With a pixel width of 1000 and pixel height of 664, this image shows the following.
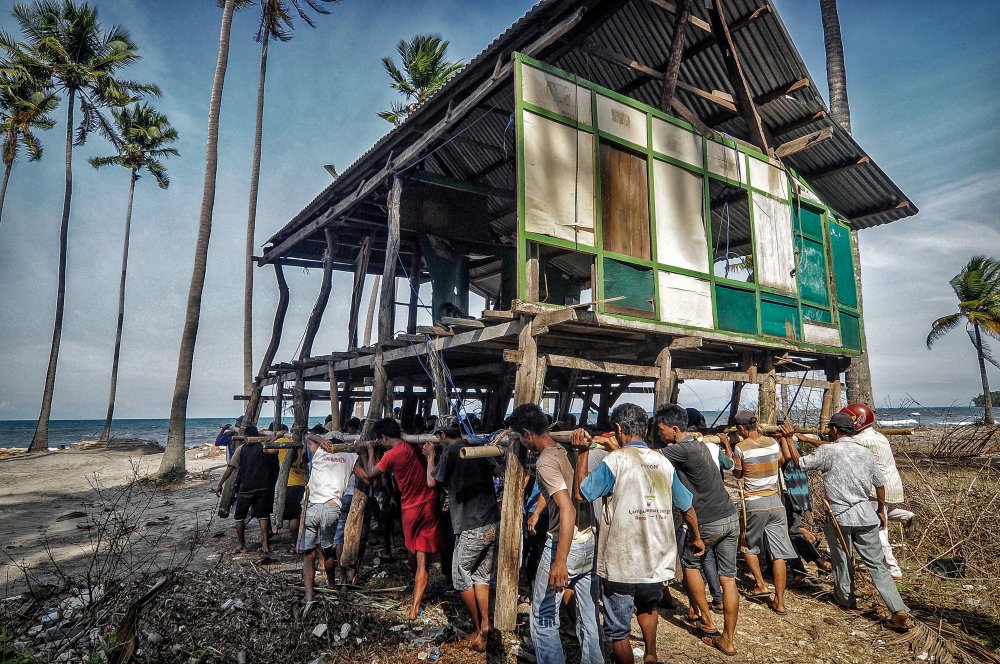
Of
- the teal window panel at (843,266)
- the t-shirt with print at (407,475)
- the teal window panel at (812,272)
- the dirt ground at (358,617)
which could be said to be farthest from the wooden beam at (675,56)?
the dirt ground at (358,617)

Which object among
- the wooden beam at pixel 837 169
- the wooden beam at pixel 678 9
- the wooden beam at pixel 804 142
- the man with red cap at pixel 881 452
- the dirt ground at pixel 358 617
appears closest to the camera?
the dirt ground at pixel 358 617

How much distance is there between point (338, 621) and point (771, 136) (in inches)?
394

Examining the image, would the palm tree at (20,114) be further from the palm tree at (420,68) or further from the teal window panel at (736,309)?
the teal window panel at (736,309)

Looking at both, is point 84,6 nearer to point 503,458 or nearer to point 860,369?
point 503,458

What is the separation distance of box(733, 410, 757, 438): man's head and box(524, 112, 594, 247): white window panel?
2.61 metres

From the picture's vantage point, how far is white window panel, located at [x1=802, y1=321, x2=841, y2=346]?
352 inches

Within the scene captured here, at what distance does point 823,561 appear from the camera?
22.4 feet

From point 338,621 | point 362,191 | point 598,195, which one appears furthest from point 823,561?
point 362,191

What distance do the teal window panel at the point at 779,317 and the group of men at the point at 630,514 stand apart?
7.42 ft

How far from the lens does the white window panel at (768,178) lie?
874 centimetres

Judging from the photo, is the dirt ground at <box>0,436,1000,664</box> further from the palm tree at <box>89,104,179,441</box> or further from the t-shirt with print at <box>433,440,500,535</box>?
the palm tree at <box>89,104,179,441</box>

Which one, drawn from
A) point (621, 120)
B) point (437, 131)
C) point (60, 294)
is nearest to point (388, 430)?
point (437, 131)

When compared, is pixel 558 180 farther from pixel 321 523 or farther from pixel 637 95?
pixel 321 523

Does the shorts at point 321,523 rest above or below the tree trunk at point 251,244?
below
